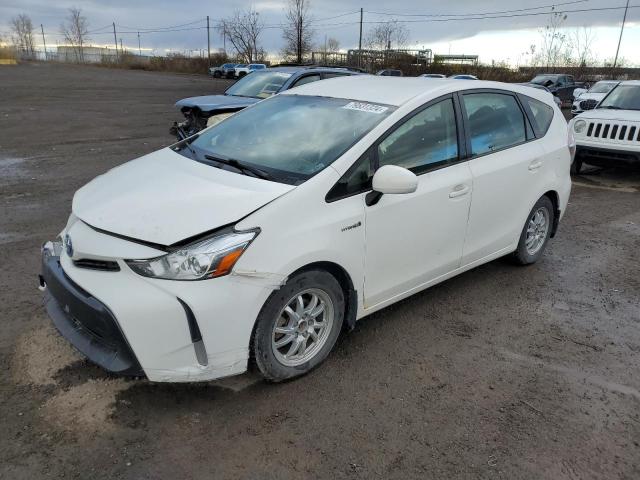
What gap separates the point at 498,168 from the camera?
422cm

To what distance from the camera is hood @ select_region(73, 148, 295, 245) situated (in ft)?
9.01

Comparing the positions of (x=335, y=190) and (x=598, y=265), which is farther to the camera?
(x=598, y=265)

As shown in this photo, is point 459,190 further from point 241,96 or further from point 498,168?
point 241,96

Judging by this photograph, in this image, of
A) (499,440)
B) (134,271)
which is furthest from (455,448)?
(134,271)

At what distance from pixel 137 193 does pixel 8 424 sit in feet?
4.60

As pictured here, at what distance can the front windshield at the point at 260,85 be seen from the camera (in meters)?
9.71

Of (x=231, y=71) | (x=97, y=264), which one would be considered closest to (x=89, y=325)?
(x=97, y=264)

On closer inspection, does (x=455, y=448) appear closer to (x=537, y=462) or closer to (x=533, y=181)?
(x=537, y=462)

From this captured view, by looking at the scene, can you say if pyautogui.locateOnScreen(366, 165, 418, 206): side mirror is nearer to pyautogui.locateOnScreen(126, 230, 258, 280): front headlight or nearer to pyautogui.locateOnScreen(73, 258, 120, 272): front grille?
pyautogui.locateOnScreen(126, 230, 258, 280): front headlight

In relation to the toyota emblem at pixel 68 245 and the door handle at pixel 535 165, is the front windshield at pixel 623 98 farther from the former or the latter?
the toyota emblem at pixel 68 245

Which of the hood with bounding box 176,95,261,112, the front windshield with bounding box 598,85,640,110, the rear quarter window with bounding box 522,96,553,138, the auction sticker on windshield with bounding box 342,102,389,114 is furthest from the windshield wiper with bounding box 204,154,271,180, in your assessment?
the front windshield with bounding box 598,85,640,110

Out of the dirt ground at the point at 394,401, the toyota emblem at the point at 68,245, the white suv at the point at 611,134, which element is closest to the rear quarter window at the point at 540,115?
the dirt ground at the point at 394,401

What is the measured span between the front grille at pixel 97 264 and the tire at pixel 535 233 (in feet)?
11.7

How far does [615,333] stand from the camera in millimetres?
3947
